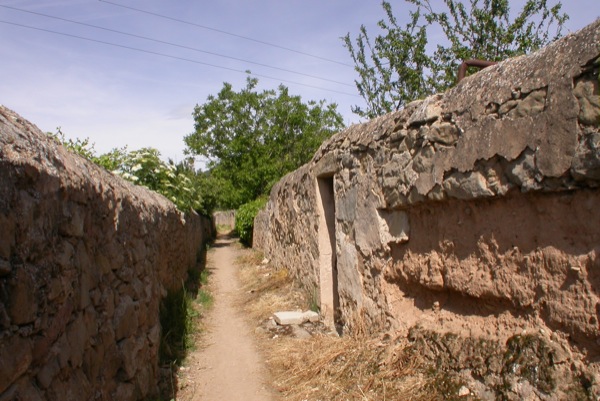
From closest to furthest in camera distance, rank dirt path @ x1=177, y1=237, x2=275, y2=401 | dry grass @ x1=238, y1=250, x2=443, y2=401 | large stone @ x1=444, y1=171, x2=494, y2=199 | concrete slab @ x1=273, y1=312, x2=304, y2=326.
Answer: large stone @ x1=444, y1=171, x2=494, y2=199 < dry grass @ x1=238, y1=250, x2=443, y2=401 < dirt path @ x1=177, y1=237, x2=275, y2=401 < concrete slab @ x1=273, y1=312, x2=304, y2=326

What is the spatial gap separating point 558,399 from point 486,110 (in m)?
1.97

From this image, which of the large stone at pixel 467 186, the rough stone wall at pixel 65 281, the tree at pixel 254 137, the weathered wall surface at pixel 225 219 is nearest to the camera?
the rough stone wall at pixel 65 281

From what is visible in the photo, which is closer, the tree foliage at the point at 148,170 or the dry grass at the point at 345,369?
the dry grass at the point at 345,369

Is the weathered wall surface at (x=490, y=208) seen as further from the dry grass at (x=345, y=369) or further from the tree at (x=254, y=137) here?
the tree at (x=254, y=137)

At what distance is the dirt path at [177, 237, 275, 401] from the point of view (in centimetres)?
501

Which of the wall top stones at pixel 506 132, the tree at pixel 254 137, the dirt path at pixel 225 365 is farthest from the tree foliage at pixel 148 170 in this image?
the tree at pixel 254 137

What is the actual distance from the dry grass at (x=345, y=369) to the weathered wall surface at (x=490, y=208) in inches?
12.2

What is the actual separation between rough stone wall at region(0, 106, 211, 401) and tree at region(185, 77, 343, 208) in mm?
18926

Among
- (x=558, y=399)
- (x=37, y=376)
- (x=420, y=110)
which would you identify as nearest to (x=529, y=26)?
(x=420, y=110)

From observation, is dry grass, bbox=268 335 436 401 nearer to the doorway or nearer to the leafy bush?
the doorway

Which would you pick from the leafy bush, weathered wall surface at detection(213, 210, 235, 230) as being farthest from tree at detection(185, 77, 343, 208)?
weathered wall surface at detection(213, 210, 235, 230)

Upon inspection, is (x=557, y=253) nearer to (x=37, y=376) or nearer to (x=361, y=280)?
(x=361, y=280)

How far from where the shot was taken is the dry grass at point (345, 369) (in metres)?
4.35

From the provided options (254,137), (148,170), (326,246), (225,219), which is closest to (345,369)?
(326,246)
